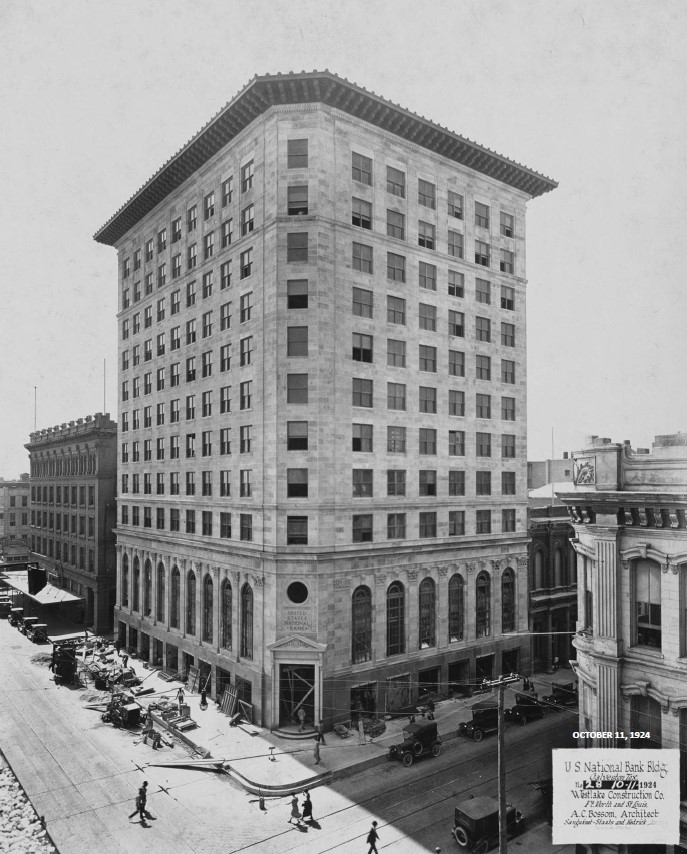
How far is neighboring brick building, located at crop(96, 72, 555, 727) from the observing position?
1475 inches

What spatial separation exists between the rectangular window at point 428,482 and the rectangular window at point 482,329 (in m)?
11.0

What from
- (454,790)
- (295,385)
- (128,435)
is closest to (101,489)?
(128,435)

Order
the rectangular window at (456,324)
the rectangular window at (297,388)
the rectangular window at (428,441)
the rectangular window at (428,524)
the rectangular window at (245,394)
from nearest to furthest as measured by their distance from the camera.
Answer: the rectangular window at (297,388), the rectangular window at (245,394), the rectangular window at (428,524), the rectangular window at (428,441), the rectangular window at (456,324)

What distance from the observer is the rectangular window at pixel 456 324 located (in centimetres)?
4497

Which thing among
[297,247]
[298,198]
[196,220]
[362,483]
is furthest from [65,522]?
[298,198]

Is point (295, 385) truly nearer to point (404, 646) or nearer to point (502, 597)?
point (404, 646)

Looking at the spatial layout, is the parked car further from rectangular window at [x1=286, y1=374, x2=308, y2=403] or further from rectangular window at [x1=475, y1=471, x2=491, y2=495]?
rectangular window at [x1=286, y1=374, x2=308, y2=403]

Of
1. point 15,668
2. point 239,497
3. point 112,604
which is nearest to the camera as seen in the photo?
point 239,497

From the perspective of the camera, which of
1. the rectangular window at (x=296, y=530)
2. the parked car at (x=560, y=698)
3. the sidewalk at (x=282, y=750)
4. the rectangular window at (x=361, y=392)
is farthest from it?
the parked car at (x=560, y=698)

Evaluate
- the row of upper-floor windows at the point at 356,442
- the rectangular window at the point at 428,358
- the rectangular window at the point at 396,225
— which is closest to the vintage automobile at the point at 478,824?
the row of upper-floor windows at the point at 356,442

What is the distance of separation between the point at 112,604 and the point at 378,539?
3610 cm

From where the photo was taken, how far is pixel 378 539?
1559 inches

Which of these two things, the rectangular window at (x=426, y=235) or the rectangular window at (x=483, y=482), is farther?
the rectangular window at (x=483, y=482)

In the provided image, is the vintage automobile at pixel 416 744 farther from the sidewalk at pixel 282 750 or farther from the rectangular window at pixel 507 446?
the rectangular window at pixel 507 446
